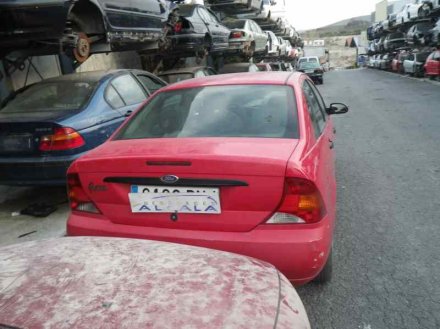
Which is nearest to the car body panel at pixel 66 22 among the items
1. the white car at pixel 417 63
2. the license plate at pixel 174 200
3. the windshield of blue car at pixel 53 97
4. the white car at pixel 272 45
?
the windshield of blue car at pixel 53 97

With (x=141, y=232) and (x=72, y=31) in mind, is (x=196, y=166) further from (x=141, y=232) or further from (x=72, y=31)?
(x=72, y=31)

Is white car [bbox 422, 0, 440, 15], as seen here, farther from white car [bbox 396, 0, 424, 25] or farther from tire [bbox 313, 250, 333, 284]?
tire [bbox 313, 250, 333, 284]

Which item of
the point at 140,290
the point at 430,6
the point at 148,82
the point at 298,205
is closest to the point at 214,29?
the point at 148,82

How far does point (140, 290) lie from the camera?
4.71ft

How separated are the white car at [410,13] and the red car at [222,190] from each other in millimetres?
27045

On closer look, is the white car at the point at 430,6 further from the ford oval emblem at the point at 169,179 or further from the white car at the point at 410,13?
the ford oval emblem at the point at 169,179

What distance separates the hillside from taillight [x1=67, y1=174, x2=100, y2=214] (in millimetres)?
116452

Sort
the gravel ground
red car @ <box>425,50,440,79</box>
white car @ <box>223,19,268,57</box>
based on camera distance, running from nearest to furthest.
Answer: the gravel ground
white car @ <box>223,19,268,57</box>
red car @ <box>425,50,440,79</box>

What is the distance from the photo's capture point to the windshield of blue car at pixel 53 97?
504cm

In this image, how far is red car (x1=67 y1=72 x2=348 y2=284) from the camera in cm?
234

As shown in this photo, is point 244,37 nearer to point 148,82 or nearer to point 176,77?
point 176,77

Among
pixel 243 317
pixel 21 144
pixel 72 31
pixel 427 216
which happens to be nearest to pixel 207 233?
pixel 243 317

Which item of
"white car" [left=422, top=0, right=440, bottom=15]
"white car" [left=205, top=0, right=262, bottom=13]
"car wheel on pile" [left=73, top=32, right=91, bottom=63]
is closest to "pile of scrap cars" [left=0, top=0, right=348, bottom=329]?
"car wheel on pile" [left=73, top=32, right=91, bottom=63]

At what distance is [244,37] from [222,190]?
15526 mm
